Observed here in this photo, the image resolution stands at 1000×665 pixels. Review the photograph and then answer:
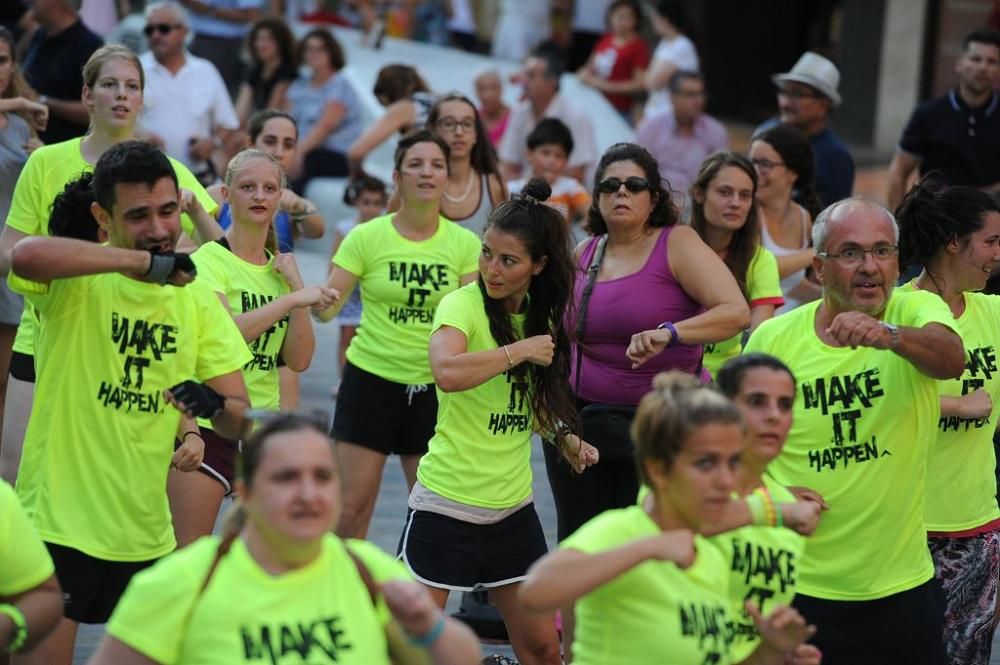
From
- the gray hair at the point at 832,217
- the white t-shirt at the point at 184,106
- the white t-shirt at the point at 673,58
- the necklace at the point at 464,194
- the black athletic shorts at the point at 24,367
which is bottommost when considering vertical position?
the black athletic shorts at the point at 24,367

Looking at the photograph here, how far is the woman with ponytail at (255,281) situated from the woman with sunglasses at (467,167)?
6.36ft

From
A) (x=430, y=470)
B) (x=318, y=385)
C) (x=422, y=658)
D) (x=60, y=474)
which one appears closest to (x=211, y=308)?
(x=60, y=474)

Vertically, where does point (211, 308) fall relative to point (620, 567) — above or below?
above

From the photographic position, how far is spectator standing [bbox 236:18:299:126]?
1412 cm

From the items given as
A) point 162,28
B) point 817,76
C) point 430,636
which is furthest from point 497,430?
point 162,28

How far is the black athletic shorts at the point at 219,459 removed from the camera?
6566 mm

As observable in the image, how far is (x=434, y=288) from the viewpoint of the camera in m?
7.82

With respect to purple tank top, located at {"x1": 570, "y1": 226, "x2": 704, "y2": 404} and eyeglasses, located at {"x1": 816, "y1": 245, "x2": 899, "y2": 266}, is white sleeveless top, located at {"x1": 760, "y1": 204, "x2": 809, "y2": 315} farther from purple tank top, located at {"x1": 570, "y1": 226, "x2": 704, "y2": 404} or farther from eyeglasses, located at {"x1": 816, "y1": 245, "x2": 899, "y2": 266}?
eyeglasses, located at {"x1": 816, "y1": 245, "x2": 899, "y2": 266}

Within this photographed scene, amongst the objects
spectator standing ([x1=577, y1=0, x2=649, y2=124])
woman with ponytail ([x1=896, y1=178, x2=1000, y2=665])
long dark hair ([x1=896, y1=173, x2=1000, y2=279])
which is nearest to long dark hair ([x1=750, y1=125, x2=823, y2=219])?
long dark hair ([x1=896, y1=173, x2=1000, y2=279])

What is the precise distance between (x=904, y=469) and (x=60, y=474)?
2.50m

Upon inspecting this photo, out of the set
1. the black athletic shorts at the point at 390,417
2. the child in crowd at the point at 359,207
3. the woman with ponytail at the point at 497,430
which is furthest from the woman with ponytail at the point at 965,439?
the child in crowd at the point at 359,207

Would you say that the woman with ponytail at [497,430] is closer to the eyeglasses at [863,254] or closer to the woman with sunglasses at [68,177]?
the eyeglasses at [863,254]

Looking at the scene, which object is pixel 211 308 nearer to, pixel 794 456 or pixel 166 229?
pixel 166 229

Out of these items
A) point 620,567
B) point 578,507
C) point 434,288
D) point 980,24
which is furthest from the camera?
point 980,24
